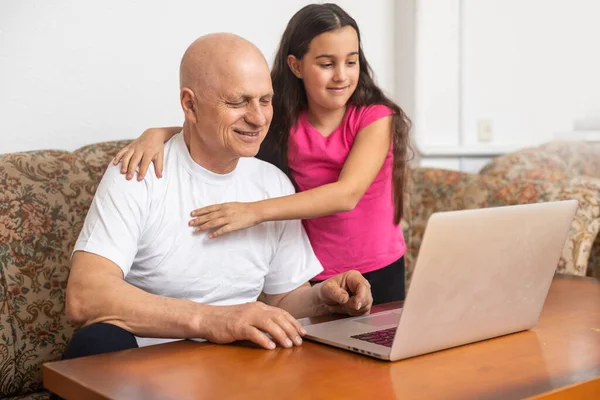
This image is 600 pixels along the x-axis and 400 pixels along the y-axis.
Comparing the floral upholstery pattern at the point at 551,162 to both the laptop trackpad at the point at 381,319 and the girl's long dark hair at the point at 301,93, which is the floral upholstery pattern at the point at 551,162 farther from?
the laptop trackpad at the point at 381,319

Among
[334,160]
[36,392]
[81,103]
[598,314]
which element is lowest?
[36,392]

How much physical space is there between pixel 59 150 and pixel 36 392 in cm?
71

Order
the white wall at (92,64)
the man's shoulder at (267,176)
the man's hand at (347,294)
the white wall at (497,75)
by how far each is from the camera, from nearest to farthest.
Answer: the man's hand at (347,294) < the man's shoulder at (267,176) < the white wall at (92,64) < the white wall at (497,75)

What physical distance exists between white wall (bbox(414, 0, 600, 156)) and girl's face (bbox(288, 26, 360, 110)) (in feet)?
5.19

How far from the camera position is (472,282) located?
117 cm

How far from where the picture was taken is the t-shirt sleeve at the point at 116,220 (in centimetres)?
153

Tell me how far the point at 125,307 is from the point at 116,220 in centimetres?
26

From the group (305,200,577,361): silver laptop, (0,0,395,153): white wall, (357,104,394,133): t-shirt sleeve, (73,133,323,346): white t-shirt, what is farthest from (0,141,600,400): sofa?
(305,200,577,361): silver laptop

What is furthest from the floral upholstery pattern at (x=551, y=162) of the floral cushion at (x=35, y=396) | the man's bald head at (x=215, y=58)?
the floral cushion at (x=35, y=396)

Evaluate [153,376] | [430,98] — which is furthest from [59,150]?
[430,98]

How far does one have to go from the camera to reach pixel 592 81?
11.1 ft

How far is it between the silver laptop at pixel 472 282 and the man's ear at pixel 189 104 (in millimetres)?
625

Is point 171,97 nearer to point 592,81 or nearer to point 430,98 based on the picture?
point 430,98

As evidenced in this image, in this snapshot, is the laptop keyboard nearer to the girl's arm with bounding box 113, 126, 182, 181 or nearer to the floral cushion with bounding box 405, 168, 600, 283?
the girl's arm with bounding box 113, 126, 182, 181
